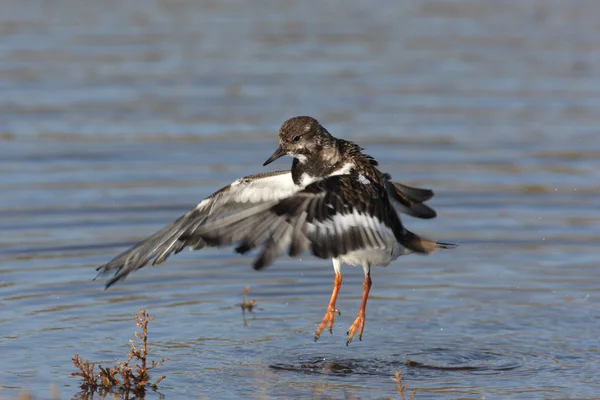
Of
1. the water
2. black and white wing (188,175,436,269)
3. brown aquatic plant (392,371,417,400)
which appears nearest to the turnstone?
black and white wing (188,175,436,269)

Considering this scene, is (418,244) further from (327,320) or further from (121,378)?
(121,378)

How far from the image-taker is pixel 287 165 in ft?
41.6

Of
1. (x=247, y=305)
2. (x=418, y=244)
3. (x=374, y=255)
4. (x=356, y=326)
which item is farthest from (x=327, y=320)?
(x=247, y=305)

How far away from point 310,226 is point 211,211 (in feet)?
4.82

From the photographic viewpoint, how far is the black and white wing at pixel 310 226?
23.4 ft

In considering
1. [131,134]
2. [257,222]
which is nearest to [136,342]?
[257,222]

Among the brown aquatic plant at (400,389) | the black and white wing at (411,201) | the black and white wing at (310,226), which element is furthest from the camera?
the black and white wing at (411,201)

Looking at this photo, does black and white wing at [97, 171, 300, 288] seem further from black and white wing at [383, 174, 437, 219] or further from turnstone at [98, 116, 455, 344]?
black and white wing at [383, 174, 437, 219]

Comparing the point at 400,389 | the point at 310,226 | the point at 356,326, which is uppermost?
the point at 310,226

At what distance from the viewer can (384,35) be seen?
56.1 feet

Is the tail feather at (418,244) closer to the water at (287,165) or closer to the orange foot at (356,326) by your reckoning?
the orange foot at (356,326)

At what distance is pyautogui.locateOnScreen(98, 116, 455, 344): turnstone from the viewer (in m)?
7.23

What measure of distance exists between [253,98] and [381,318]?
5864 mm

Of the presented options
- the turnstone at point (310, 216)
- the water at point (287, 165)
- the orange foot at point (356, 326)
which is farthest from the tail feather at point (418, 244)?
the water at point (287, 165)
